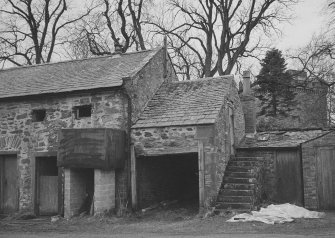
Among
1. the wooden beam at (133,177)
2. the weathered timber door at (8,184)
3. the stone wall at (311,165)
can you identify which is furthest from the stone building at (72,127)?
the stone wall at (311,165)

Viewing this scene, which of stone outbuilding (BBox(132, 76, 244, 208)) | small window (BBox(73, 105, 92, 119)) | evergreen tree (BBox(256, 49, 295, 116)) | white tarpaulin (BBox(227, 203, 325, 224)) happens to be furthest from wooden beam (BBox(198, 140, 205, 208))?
evergreen tree (BBox(256, 49, 295, 116))

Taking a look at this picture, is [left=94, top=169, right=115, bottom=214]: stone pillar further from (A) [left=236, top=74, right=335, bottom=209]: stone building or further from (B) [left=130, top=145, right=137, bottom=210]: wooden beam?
(A) [left=236, top=74, right=335, bottom=209]: stone building

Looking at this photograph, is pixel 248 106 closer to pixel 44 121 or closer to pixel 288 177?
pixel 288 177

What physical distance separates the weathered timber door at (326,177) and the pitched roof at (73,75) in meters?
Answer: 7.52

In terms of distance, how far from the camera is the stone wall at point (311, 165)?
48.8 ft

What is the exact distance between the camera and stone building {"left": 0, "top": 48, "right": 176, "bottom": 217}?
14039mm

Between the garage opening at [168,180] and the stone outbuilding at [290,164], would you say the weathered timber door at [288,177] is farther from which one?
the garage opening at [168,180]

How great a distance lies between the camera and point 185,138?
557 inches

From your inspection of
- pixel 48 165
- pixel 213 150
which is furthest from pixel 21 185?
pixel 213 150

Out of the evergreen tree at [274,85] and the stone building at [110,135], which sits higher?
the evergreen tree at [274,85]

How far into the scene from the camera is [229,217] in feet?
41.7

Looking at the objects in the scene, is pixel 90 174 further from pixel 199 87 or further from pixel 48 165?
pixel 199 87

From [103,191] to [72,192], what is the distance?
1113 mm

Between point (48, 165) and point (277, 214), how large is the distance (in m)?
8.93
